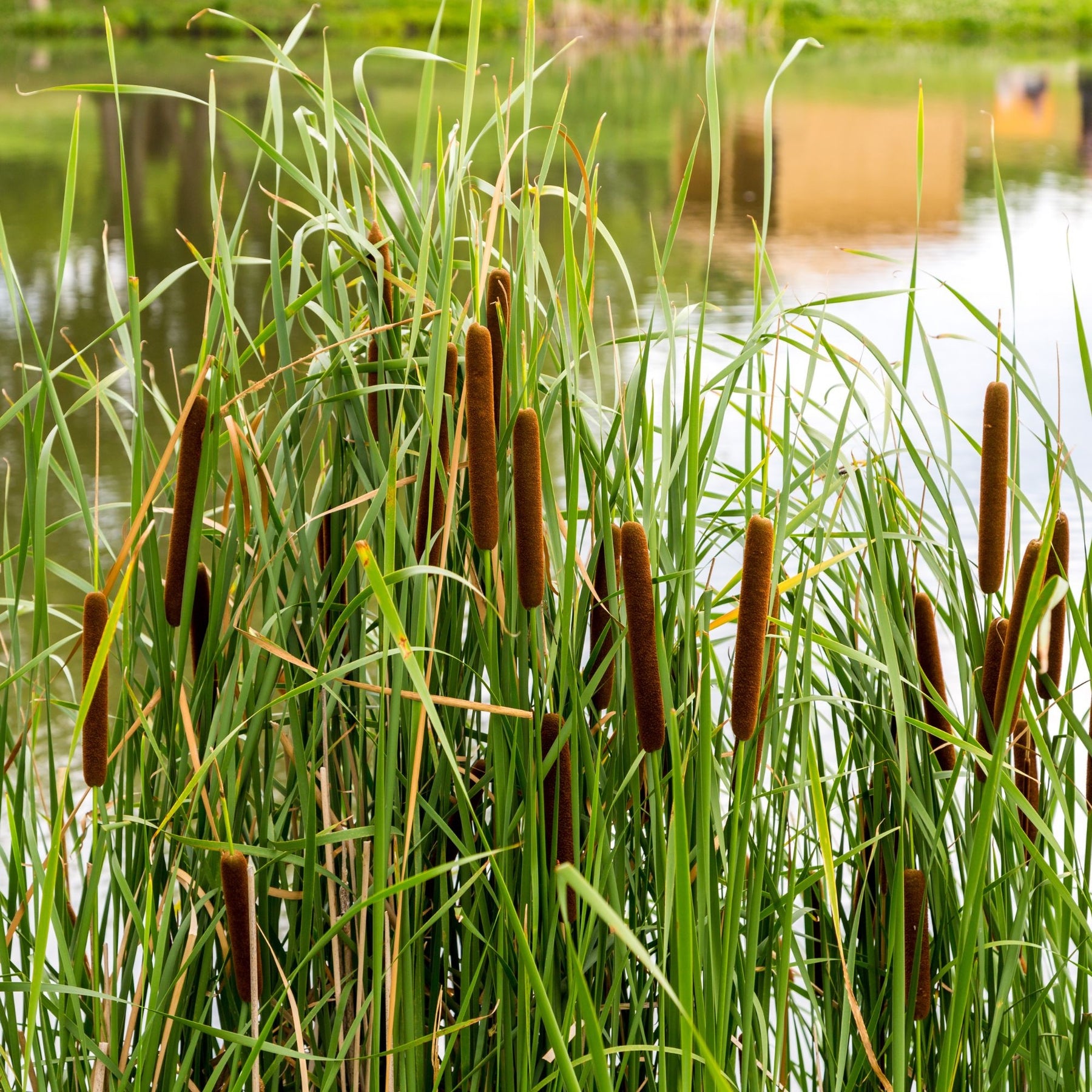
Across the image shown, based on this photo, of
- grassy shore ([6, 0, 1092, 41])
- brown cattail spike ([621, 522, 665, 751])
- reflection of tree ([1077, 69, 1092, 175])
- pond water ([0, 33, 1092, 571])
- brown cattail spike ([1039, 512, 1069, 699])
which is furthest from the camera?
grassy shore ([6, 0, 1092, 41])

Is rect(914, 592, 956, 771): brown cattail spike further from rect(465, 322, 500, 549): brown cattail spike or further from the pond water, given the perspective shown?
the pond water

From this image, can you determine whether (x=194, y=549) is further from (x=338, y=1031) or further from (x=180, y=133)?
(x=180, y=133)

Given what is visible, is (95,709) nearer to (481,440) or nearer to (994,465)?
(481,440)

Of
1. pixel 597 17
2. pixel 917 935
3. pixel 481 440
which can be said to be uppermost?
pixel 597 17

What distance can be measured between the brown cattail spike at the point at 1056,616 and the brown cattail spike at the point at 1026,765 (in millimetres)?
21

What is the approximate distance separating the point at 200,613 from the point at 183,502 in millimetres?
65

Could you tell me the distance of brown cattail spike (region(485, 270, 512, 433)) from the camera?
1.35 feet

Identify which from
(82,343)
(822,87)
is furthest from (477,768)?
(822,87)

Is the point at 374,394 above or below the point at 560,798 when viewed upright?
above

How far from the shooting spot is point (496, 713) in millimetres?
411

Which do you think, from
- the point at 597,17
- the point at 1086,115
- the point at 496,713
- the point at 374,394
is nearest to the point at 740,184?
the point at 1086,115

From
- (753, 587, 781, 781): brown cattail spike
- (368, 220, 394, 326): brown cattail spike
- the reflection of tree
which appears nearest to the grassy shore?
the reflection of tree

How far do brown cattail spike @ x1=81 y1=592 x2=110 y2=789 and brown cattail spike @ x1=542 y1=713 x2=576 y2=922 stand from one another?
14 cm

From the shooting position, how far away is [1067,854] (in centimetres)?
51
